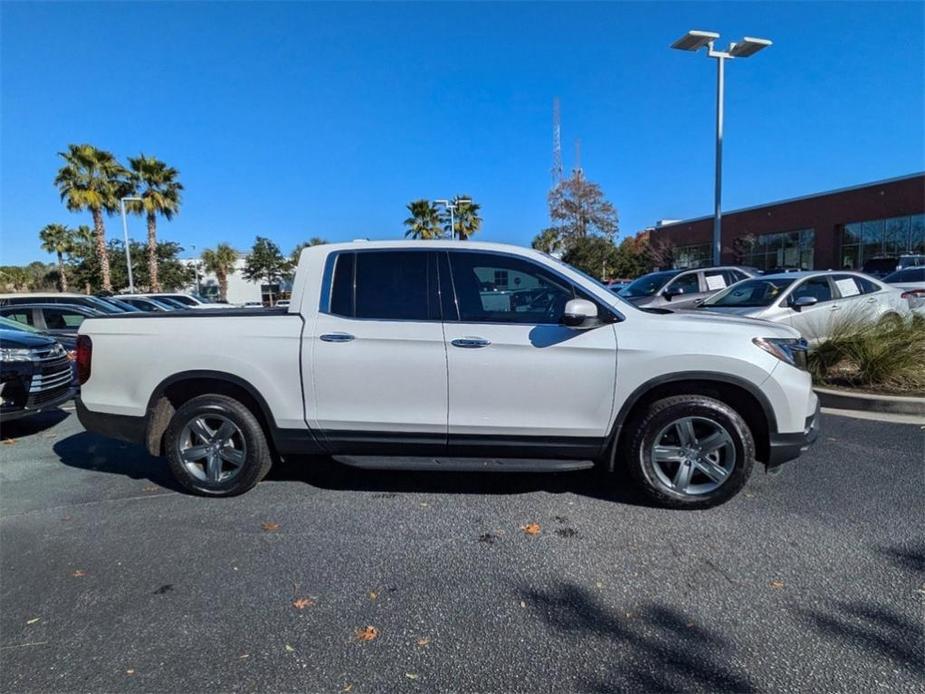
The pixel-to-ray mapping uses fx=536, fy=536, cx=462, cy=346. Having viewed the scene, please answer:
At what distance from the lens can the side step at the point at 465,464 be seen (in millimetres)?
3729

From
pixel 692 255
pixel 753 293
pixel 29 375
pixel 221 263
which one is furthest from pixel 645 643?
pixel 221 263

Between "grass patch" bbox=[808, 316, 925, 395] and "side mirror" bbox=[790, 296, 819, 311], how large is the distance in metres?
0.58

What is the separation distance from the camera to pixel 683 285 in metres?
13.0

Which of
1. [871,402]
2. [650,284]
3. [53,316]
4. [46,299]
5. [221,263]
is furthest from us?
[221,263]

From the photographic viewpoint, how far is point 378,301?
3.88 meters

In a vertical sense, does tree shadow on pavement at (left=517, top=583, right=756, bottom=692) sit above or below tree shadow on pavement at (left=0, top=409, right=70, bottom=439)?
below

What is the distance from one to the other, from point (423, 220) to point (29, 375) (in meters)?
32.9

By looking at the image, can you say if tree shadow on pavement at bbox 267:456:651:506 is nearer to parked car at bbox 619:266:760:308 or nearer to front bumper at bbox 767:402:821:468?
front bumper at bbox 767:402:821:468

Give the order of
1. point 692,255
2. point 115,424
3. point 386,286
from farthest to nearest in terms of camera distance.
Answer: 1. point 692,255
2. point 115,424
3. point 386,286

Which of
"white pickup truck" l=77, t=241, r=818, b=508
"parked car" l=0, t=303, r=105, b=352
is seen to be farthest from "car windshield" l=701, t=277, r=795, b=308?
"parked car" l=0, t=303, r=105, b=352

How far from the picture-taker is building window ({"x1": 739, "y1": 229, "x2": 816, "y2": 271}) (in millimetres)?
36906

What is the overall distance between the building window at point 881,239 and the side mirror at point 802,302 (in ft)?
92.2

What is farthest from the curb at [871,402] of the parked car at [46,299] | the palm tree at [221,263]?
the palm tree at [221,263]

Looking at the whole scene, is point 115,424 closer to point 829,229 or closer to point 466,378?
point 466,378
